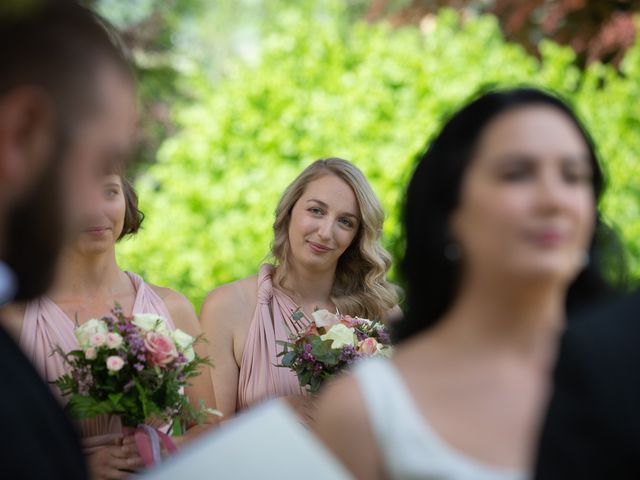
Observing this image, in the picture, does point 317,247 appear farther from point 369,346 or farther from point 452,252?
point 452,252

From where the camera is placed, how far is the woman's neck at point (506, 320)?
257cm

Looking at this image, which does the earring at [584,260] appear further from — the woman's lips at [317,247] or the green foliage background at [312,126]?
the green foliage background at [312,126]

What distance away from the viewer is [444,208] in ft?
8.98

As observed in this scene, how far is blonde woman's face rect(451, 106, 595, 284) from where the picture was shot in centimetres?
244

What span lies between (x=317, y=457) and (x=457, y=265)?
30.7 inches

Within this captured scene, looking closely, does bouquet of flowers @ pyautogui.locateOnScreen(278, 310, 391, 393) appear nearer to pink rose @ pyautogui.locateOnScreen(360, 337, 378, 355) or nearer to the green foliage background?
pink rose @ pyautogui.locateOnScreen(360, 337, 378, 355)

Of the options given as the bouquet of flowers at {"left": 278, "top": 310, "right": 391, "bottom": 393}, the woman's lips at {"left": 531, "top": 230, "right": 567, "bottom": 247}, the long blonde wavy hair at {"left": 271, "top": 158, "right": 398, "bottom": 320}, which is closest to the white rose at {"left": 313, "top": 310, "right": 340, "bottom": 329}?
the bouquet of flowers at {"left": 278, "top": 310, "right": 391, "bottom": 393}

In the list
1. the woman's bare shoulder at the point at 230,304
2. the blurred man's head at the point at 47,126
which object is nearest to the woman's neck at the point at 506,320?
the blurred man's head at the point at 47,126

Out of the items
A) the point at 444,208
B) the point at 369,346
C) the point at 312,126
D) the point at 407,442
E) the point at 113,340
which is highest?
the point at 312,126

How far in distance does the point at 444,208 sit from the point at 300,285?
3.72m

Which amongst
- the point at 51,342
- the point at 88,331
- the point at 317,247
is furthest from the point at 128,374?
the point at 317,247

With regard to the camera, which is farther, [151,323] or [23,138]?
[151,323]

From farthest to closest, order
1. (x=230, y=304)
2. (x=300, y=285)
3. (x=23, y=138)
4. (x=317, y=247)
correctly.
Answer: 1. (x=300, y=285)
2. (x=317, y=247)
3. (x=230, y=304)
4. (x=23, y=138)

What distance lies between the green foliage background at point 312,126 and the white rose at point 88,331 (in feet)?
25.6
